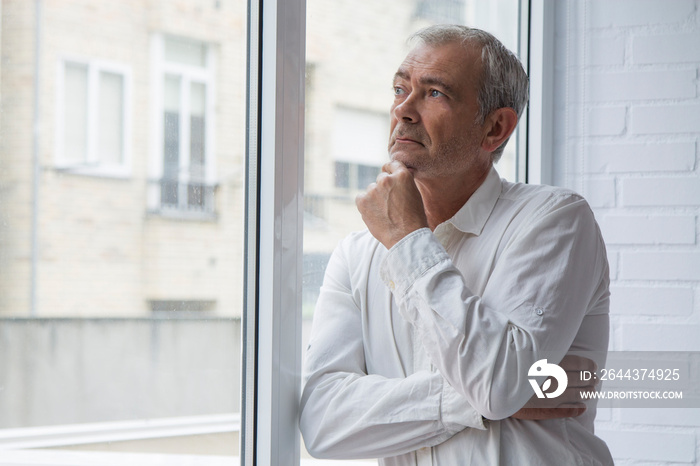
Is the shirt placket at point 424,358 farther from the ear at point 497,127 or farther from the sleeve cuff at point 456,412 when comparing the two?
the ear at point 497,127

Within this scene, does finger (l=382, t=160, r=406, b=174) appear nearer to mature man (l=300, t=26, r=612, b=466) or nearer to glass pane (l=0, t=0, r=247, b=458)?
mature man (l=300, t=26, r=612, b=466)

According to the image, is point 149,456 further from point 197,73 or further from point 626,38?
point 626,38

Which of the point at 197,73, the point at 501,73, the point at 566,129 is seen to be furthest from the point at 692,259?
the point at 197,73

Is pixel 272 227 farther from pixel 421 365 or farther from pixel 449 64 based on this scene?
pixel 449 64

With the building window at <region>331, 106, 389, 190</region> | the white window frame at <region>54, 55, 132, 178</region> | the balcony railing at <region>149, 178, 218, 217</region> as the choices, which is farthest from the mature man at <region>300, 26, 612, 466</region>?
the white window frame at <region>54, 55, 132, 178</region>

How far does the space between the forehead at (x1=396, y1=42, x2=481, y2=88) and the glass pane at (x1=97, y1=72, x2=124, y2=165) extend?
62 cm

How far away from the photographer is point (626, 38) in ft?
6.84

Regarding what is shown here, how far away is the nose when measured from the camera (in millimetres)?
1413

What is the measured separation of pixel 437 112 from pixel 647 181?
0.91m

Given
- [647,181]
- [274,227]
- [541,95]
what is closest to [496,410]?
[274,227]

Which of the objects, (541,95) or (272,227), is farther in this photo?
(541,95)

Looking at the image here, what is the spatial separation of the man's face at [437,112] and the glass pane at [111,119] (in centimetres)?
57

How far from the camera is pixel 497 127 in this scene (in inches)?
59.7

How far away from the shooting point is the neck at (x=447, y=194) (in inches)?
58.5
